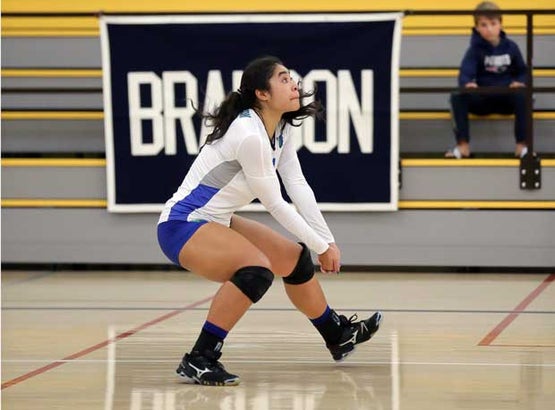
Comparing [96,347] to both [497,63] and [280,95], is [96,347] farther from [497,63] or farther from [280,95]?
[497,63]

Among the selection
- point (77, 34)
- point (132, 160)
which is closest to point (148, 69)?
point (132, 160)

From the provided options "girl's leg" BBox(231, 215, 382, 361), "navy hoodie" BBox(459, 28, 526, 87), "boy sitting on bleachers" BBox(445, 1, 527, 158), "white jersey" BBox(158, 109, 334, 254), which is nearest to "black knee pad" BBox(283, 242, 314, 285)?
"girl's leg" BBox(231, 215, 382, 361)

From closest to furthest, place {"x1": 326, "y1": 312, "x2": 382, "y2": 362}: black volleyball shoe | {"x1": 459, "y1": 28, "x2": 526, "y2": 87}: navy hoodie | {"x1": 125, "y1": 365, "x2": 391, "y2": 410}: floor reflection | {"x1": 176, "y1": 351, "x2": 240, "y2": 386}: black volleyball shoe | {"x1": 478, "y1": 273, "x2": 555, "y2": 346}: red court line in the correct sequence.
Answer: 1. {"x1": 125, "y1": 365, "x2": 391, "y2": 410}: floor reflection
2. {"x1": 176, "y1": 351, "x2": 240, "y2": 386}: black volleyball shoe
3. {"x1": 326, "y1": 312, "x2": 382, "y2": 362}: black volleyball shoe
4. {"x1": 478, "y1": 273, "x2": 555, "y2": 346}: red court line
5. {"x1": 459, "y1": 28, "x2": 526, "y2": 87}: navy hoodie

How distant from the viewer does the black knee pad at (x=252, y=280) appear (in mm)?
4539

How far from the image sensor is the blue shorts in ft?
15.3

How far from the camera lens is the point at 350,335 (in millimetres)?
4996

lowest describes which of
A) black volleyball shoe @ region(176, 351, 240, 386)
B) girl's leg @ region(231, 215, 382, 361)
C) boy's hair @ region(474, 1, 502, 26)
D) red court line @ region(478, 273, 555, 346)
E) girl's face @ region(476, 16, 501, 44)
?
red court line @ region(478, 273, 555, 346)

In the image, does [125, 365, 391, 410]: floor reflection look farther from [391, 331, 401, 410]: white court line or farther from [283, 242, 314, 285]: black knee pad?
[283, 242, 314, 285]: black knee pad

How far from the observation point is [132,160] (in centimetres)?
902

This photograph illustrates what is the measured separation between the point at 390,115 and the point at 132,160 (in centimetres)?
192

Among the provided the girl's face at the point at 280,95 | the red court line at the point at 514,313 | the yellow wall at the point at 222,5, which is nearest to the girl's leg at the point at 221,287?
the girl's face at the point at 280,95

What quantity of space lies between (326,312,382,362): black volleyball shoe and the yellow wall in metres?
5.86

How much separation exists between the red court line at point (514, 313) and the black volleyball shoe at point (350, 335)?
721mm

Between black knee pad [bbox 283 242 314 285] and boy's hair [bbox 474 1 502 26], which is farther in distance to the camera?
boy's hair [bbox 474 1 502 26]
